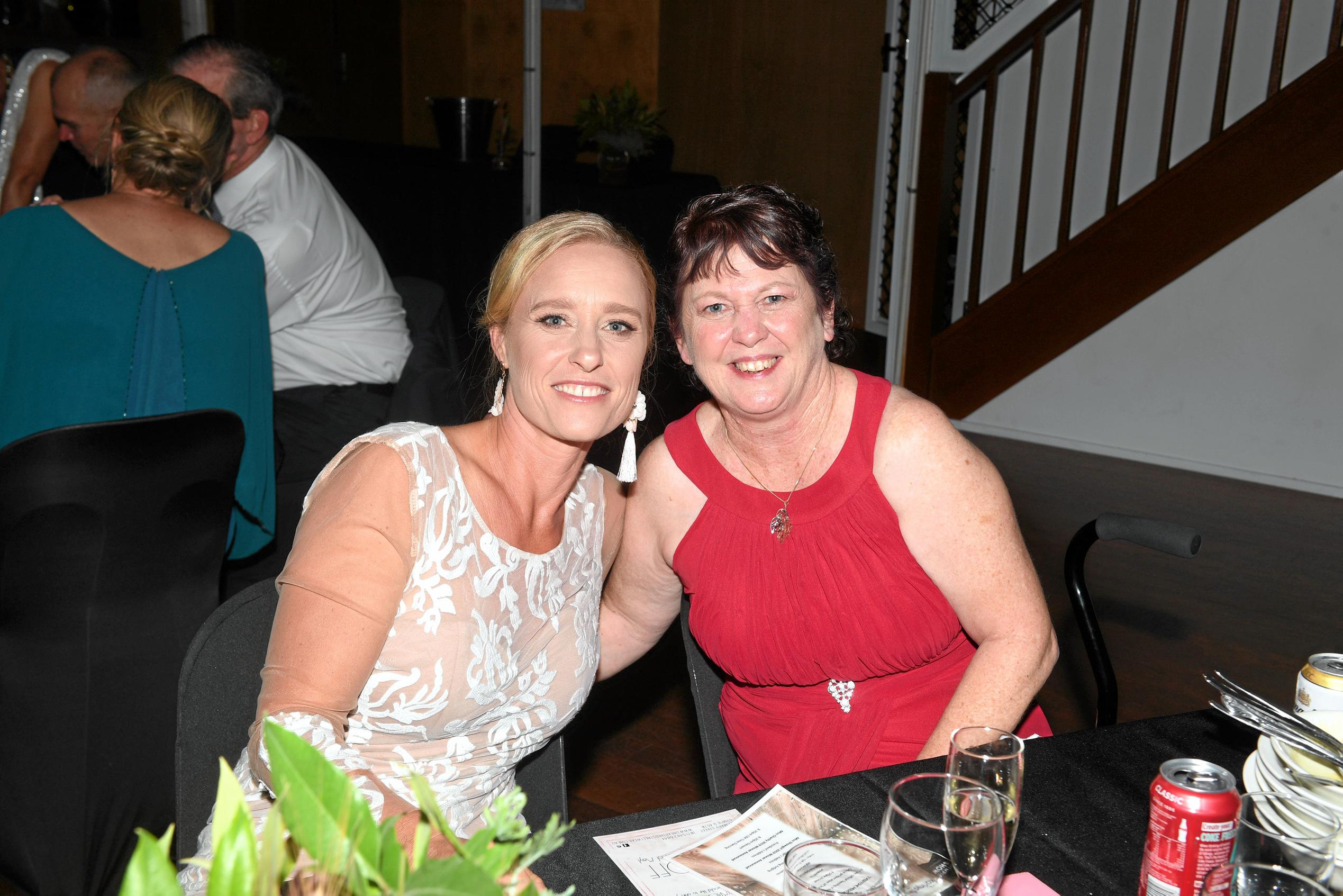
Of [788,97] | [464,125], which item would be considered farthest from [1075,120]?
[464,125]

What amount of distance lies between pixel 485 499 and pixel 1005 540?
780 millimetres

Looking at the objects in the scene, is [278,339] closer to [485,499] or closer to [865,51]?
[485,499]

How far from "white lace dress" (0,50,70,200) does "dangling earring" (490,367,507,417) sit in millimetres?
2474

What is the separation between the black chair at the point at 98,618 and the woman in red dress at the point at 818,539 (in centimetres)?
81

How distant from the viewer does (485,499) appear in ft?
5.08

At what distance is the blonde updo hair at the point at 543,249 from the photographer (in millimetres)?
1627

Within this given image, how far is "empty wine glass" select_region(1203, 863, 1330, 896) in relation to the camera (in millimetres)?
812

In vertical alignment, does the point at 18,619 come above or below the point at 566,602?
below

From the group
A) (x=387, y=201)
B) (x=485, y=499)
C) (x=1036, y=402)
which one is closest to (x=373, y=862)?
(x=485, y=499)

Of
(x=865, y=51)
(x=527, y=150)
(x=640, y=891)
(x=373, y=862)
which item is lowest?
(x=640, y=891)

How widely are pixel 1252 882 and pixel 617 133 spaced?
14.7 ft

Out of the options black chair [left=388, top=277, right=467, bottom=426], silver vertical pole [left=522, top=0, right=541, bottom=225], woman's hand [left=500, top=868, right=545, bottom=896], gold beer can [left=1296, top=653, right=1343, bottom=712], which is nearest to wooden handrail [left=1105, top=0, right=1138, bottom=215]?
silver vertical pole [left=522, top=0, right=541, bottom=225]

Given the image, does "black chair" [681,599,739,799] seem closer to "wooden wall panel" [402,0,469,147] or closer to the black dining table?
the black dining table

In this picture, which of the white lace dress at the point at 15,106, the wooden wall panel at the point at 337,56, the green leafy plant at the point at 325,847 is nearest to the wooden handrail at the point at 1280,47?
the white lace dress at the point at 15,106
